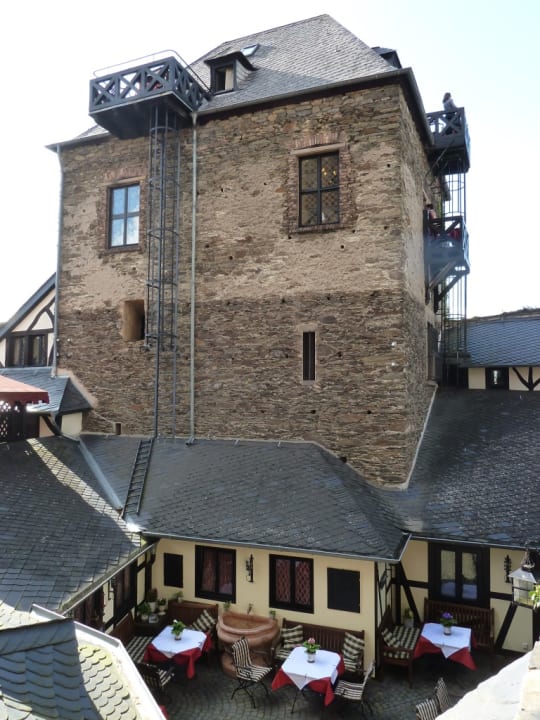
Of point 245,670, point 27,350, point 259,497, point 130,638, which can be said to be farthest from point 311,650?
point 27,350

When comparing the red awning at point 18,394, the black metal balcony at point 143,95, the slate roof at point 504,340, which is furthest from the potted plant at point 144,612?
the black metal balcony at point 143,95

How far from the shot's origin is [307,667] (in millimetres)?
7477

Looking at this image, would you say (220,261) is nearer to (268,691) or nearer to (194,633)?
(194,633)

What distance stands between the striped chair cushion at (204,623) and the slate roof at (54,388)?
5588mm

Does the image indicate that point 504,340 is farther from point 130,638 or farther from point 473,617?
point 130,638

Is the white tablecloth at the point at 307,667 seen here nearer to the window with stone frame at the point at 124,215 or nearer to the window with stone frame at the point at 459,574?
the window with stone frame at the point at 459,574

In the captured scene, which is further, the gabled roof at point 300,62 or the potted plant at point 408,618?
the gabled roof at point 300,62

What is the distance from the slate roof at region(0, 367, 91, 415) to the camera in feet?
38.9

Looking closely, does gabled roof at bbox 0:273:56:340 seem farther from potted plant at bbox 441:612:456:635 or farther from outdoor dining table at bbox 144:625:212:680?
potted plant at bbox 441:612:456:635

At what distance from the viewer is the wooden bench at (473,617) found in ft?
29.2

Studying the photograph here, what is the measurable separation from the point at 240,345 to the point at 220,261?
205 cm

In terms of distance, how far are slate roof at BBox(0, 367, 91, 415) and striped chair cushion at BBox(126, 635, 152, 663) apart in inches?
208

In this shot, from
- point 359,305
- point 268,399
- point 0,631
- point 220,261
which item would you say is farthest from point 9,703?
point 220,261

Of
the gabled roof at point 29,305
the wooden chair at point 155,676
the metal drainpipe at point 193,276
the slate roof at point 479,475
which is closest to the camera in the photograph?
the wooden chair at point 155,676
